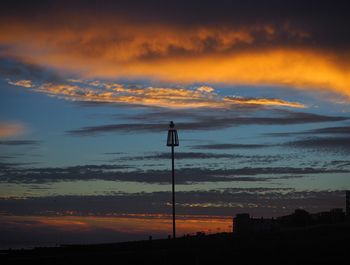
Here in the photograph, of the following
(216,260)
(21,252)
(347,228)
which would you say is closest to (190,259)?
(216,260)

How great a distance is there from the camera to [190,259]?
38.9 m

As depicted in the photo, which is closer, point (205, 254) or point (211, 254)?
point (205, 254)

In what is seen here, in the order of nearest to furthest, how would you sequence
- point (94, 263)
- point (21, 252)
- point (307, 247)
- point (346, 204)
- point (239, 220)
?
point (94, 263), point (21, 252), point (307, 247), point (239, 220), point (346, 204)

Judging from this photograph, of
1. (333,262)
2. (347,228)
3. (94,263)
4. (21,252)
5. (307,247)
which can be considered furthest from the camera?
(347,228)

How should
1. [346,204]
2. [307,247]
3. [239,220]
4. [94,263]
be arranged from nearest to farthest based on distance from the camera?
[94,263], [307,247], [239,220], [346,204]

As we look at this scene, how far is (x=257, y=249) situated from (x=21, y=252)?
18.5 m

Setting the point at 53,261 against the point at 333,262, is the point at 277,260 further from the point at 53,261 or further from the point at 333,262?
the point at 53,261

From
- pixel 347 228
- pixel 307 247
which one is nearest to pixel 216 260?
pixel 307 247

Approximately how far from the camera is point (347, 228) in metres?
75.4

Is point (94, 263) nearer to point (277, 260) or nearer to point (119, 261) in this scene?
point (119, 261)

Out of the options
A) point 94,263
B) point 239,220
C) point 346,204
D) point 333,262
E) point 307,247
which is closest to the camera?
point 94,263

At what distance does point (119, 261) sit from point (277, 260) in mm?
10712

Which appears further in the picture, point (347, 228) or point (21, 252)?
point (347, 228)

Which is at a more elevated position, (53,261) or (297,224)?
(53,261)
